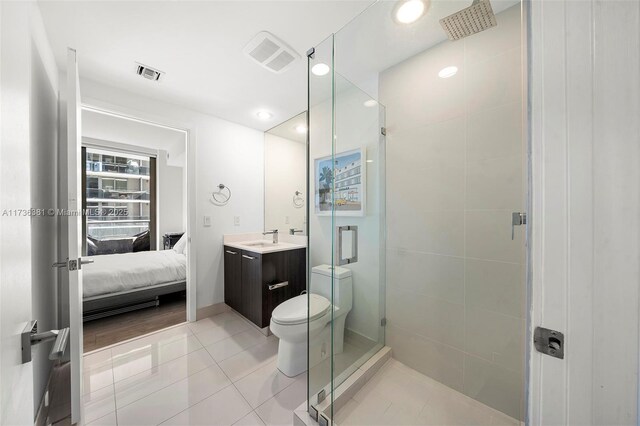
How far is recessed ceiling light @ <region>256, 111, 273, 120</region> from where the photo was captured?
8.65 ft

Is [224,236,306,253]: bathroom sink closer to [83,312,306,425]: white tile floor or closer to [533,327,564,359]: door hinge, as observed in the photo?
[83,312,306,425]: white tile floor

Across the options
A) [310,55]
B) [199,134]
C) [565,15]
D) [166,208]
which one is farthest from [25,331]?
[166,208]

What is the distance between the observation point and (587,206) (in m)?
0.47

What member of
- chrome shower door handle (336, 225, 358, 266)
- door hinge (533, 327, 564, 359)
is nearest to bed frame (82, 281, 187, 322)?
chrome shower door handle (336, 225, 358, 266)

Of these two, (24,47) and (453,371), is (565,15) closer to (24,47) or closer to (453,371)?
(24,47)

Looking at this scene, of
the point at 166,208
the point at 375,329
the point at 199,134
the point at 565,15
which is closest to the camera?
the point at 565,15

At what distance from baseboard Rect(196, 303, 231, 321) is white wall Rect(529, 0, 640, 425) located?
2864 millimetres

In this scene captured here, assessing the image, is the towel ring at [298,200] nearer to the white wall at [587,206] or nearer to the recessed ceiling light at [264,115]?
the recessed ceiling light at [264,115]

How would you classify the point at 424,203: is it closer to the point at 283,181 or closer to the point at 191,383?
the point at 283,181

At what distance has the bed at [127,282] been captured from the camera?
2418mm

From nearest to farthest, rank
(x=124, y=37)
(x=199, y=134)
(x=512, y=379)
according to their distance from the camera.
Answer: (x=512, y=379) < (x=124, y=37) < (x=199, y=134)

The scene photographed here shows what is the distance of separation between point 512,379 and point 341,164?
1.66 metres

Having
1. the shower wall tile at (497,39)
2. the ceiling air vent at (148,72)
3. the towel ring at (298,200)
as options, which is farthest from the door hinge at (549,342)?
the ceiling air vent at (148,72)

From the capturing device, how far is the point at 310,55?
60.1 inches
